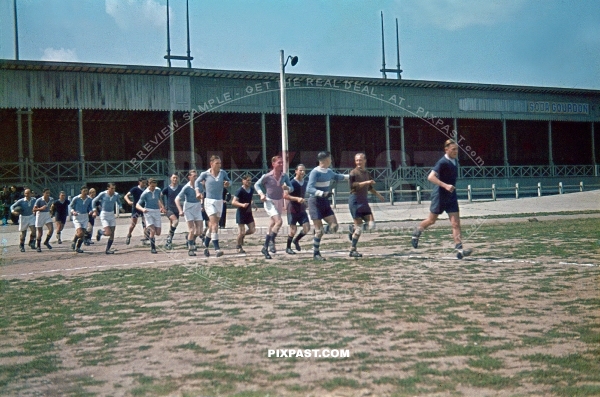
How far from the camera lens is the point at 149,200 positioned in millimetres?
16078

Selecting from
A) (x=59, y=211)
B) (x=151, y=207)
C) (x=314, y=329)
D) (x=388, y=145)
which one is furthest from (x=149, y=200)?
(x=388, y=145)

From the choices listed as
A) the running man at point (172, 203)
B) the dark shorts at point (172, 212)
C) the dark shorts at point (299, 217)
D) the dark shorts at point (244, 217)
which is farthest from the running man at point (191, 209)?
the dark shorts at point (299, 217)

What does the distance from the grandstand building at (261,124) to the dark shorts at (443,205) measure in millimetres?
22472

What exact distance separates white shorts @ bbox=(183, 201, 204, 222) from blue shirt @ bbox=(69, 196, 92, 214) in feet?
15.8

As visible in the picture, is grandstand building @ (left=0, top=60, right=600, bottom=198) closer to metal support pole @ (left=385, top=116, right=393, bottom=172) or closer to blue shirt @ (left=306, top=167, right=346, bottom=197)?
metal support pole @ (left=385, top=116, right=393, bottom=172)

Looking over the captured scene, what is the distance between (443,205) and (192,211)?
5.73m

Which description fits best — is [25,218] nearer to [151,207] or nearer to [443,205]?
[151,207]

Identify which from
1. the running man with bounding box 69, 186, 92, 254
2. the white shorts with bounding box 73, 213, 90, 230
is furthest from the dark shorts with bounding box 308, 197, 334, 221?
the white shorts with bounding box 73, 213, 90, 230

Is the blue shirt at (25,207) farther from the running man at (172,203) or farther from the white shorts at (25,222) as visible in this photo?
the running man at (172,203)

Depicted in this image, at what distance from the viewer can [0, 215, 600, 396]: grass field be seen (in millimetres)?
4934

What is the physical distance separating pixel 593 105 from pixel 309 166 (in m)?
20.1

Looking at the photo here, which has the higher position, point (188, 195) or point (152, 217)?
point (188, 195)

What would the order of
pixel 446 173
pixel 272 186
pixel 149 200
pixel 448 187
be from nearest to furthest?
1. pixel 448 187
2. pixel 446 173
3. pixel 272 186
4. pixel 149 200

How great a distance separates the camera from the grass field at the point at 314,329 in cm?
493
